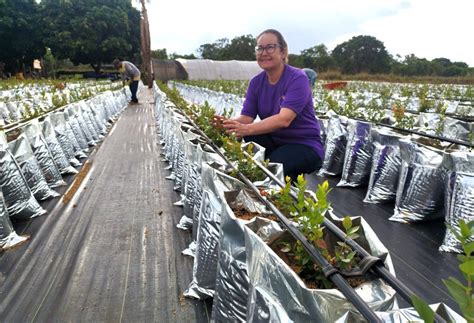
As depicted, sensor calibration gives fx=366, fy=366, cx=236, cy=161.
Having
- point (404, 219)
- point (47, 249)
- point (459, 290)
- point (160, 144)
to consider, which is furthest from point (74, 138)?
point (459, 290)

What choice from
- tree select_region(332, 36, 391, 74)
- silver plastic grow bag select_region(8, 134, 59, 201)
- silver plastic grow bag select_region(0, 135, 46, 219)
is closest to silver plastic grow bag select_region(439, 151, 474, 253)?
silver plastic grow bag select_region(0, 135, 46, 219)

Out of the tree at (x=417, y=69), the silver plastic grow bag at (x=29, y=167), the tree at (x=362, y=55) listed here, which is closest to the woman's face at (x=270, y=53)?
the silver plastic grow bag at (x=29, y=167)

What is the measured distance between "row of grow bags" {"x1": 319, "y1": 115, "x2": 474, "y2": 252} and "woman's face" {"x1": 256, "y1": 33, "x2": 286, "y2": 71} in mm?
1401

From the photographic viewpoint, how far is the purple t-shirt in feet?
8.00

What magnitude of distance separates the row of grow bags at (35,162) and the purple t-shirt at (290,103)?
1970mm

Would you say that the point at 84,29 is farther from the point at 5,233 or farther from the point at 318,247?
the point at 318,247

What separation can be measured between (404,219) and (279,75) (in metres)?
1.65

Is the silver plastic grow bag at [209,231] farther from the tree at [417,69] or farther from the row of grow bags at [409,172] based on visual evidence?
the tree at [417,69]

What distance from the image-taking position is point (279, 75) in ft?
8.52

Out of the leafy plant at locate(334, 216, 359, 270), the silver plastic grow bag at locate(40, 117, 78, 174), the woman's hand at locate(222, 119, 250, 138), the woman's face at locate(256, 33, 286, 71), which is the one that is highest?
the woman's face at locate(256, 33, 286, 71)

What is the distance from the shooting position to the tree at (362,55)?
37938mm

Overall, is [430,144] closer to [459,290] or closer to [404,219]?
[404,219]

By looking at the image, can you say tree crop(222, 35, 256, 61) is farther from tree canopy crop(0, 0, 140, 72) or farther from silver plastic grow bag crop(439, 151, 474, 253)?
silver plastic grow bag crop(439, 151, 474, 253)

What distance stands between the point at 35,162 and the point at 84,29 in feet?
103
